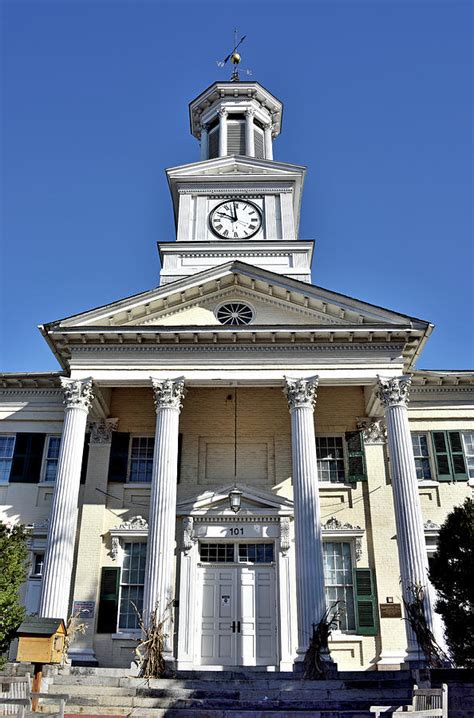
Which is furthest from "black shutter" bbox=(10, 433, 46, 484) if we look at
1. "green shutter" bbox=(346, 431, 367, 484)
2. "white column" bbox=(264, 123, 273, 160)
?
"white column" bbox=(264, 123, 273, 160)

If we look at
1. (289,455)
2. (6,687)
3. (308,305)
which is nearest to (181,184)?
(308,305)

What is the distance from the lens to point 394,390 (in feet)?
58.0

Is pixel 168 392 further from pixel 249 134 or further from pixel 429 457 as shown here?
pixel 249 134

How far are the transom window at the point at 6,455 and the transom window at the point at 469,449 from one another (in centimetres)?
1383

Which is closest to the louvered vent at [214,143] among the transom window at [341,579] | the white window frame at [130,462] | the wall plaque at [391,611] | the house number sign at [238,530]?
the white window frame at [130,462]

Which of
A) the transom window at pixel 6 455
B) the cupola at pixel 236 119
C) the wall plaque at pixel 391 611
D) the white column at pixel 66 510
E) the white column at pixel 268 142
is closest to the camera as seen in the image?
the white column at pixel 66 510

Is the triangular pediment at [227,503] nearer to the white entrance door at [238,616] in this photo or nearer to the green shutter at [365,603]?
the white entrance door at [238,616]

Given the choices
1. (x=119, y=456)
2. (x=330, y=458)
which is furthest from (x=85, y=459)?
(x=330, y=458)

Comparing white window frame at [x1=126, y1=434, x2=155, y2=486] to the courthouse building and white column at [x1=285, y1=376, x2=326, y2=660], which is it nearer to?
the courthouse building

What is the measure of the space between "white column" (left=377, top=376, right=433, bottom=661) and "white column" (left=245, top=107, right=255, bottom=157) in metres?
13.9

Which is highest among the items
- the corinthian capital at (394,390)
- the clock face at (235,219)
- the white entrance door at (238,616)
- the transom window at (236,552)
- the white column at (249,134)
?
the white column at (249,134)

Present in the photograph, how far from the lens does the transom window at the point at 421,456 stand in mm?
19797

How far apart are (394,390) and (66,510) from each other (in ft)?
29.4

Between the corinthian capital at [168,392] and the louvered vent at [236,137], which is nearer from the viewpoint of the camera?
the corinthian capital at [168,392]
